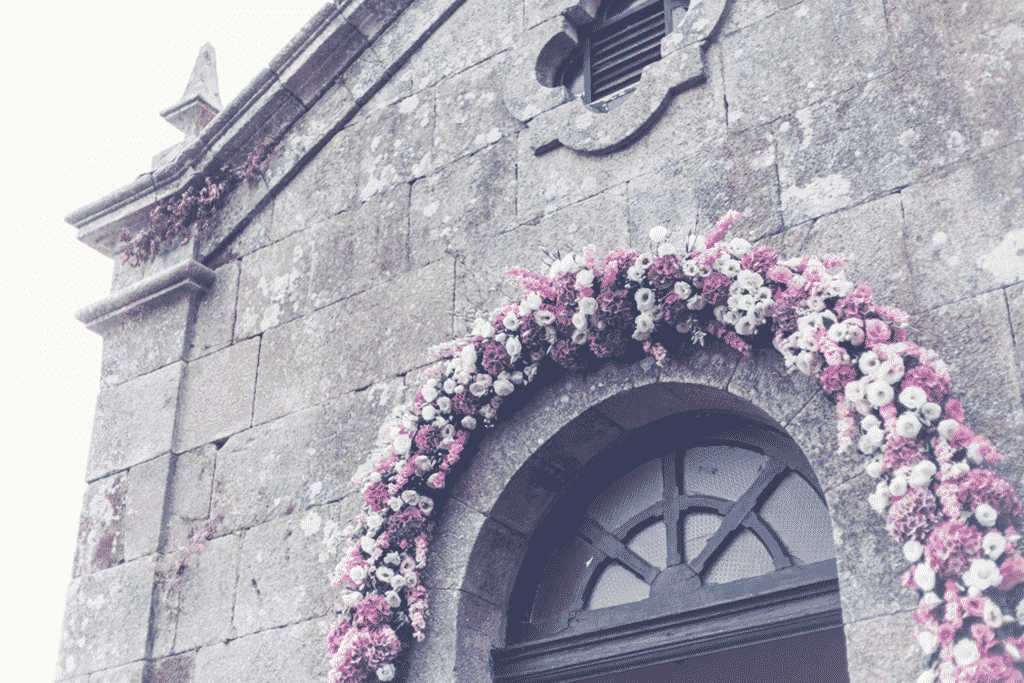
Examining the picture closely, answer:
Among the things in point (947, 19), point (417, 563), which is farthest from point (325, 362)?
point (947, 19)

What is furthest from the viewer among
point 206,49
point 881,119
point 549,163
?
point 206,49

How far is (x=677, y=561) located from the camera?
429 cm

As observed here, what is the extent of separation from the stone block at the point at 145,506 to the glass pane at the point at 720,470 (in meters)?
2.46

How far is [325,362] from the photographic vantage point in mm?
5246

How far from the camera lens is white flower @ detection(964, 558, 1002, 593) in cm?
315

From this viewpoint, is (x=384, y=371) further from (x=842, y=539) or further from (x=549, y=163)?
(x=842, y=539)

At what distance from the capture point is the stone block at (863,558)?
11.2 feet

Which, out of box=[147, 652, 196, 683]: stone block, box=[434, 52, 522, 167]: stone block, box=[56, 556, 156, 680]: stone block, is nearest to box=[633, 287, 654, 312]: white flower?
box=[434, 52, 522, 167]: stone block

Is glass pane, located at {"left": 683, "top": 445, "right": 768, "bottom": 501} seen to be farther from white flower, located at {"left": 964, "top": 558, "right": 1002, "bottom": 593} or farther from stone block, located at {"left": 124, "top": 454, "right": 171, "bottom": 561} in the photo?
stone block, located at {"left": 124, "top": 454, "right": 171, "bottom": 561}

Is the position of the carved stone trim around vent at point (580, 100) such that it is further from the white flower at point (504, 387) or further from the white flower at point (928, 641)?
the white flower at point (928, 641)

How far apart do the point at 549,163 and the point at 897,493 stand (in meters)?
2.20

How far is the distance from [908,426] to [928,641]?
627mm

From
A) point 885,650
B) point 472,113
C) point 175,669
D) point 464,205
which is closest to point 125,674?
point 175,669

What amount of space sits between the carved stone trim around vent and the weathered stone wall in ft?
0.22
